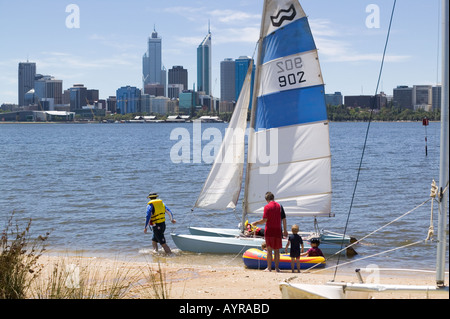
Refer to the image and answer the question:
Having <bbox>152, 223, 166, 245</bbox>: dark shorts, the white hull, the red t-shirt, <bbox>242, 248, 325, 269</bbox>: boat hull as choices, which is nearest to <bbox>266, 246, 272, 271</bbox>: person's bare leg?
<bbox>242, 248, 325, 269</bbox>: boat hull

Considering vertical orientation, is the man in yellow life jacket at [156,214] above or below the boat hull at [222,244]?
above

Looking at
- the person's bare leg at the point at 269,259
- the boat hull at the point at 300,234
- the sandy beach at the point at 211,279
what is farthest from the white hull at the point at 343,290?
the boat hull at the point at 300,234

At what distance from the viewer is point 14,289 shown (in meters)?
9.06

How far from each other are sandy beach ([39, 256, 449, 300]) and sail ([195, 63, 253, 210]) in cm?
221

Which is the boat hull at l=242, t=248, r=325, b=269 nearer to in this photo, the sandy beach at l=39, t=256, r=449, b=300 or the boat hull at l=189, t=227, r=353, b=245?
the sandy beach at l=39, t=256, r=449, b=300

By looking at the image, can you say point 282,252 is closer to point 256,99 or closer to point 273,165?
point 273,165

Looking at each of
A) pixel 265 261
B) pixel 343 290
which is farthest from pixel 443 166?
pixel 265 261

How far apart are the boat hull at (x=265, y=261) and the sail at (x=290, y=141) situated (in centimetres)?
193

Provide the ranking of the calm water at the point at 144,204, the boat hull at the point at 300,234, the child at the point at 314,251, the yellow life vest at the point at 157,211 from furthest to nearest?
the calm water at the point at 144,204
the boat hull at the point at 300,234
the yellow life vest at the point at 157,211
the child at the point at 314,251

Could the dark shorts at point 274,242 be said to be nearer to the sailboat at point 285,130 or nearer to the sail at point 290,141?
the sailboat at point 285,130

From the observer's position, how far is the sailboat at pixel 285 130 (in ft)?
53.0

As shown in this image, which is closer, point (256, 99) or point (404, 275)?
point (404, 275)
